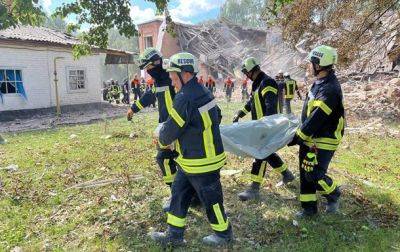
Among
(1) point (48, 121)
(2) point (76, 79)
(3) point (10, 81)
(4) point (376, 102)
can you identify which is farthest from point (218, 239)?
(2) point (76, 79)

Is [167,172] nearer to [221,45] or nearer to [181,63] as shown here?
[181,63]

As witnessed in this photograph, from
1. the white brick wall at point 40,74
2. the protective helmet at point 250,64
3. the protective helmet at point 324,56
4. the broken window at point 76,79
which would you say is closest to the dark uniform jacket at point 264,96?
the protective helmet at point 250,64

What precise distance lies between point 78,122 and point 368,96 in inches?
466

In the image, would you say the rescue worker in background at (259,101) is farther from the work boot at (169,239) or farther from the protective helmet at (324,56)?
the work boot at (169,239)

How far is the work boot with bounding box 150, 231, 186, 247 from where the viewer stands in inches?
150

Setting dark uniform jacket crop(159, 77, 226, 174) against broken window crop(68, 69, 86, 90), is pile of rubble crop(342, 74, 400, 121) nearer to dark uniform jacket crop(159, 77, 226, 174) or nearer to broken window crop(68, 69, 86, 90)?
dark uniform jacket crop(159, 77, 226, 174)

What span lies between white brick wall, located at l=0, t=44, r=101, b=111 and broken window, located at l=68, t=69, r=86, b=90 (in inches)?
8.1

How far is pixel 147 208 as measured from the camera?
4844 mm

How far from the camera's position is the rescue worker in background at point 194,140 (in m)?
3.44

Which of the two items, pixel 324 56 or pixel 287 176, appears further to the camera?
pixel 287 176

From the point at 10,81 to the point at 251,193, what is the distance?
13.7 m

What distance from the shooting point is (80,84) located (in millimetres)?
18641

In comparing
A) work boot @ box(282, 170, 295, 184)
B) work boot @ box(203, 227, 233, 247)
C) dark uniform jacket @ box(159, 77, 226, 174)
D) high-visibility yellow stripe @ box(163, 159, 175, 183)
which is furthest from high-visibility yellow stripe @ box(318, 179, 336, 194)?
high-visibility yellow stripe @ box(163, 159, 175, 183)

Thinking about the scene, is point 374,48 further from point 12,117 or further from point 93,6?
point 12,117
